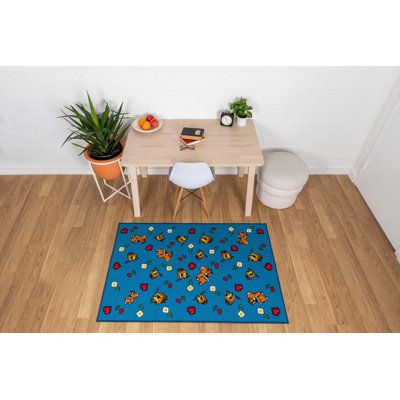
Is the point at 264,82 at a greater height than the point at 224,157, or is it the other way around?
the point at 264,82

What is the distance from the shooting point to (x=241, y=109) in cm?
278

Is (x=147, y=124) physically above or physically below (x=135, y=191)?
above

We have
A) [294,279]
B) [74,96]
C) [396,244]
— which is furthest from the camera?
[74,96]

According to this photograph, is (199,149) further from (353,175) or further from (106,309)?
(353,175)

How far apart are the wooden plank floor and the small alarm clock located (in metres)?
0.70

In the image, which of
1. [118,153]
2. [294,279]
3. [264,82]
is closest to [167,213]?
[118,153]

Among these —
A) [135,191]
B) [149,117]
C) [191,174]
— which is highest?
[149,117]

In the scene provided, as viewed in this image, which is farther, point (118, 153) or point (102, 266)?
point (118, 153)

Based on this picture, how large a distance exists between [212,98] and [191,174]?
866 millimetres

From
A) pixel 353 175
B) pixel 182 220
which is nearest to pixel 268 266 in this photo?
pixel 182 220

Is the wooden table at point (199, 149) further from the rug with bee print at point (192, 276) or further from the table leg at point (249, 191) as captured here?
the rug with bee print at point (192, 276)

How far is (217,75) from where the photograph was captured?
2734mm

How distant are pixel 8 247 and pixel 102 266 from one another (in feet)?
2.88

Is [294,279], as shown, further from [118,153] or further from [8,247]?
[8,247]
